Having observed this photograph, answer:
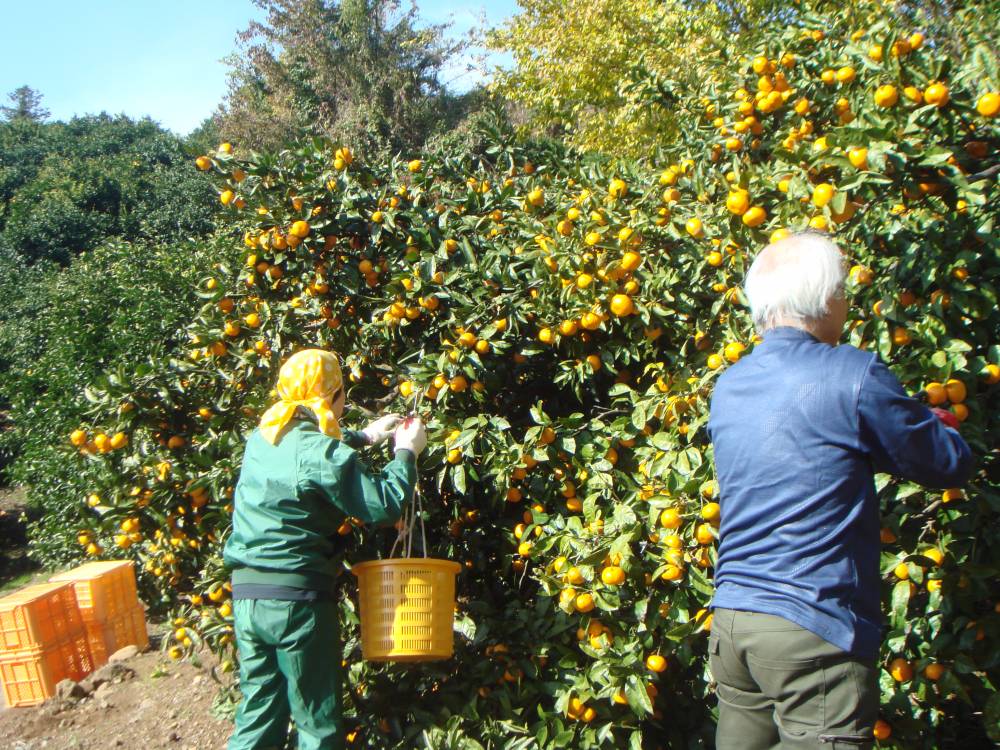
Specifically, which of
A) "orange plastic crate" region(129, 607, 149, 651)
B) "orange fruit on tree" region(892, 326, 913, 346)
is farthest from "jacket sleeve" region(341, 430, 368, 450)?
"orange plastic crate" region(129, 607, 149, 651)

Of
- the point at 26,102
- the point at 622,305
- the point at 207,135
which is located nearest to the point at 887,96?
the point at 622,305

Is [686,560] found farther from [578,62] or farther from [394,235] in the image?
[578,62]

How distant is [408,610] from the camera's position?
2482mm

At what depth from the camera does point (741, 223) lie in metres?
2.57

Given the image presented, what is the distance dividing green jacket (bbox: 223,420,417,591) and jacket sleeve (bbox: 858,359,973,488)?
4.26ft

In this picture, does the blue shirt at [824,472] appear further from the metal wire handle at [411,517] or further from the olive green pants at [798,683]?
the metal wire handle at [411,517]

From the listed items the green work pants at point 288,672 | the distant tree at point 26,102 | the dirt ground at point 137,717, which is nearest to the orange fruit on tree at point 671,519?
the green work pants at point 288,672

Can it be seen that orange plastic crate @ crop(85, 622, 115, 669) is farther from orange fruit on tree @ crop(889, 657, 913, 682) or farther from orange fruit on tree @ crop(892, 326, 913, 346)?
orange fruit on tree @ crop(892, 326, 913, 346)

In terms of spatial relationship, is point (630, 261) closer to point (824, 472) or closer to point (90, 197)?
point (824, 472)

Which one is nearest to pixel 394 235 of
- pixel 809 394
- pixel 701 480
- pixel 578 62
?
pixel 701 480

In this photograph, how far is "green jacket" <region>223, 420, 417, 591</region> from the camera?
2424mm

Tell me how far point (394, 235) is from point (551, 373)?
33.0 inches

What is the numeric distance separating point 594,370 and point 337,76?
18.8 meters

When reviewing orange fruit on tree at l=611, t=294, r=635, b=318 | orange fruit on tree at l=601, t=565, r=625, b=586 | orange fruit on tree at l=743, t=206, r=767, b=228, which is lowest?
orange fruit on tree at l=601, t=565, r=625, b=586
